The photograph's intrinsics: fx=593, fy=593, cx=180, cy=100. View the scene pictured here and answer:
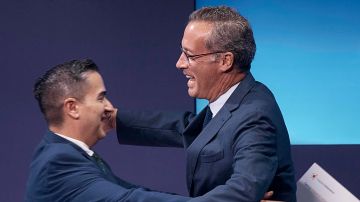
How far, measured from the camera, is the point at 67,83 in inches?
71.3

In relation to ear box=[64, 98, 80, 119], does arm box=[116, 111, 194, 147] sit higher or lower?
lower

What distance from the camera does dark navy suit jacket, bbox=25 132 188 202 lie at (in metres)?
1.64

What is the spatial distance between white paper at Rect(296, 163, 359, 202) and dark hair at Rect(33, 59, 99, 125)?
2.55 ft

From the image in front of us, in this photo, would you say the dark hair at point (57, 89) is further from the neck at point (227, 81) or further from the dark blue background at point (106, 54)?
the dark blue background at point (106, 54)

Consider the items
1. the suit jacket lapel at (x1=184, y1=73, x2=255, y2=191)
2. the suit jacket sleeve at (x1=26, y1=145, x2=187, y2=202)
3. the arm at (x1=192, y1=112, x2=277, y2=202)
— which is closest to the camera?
the arm at (x1=192, y1=112, x2=277, y2=202)

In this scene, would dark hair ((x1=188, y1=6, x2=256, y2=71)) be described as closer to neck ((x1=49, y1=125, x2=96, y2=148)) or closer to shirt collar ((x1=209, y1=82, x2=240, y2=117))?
shirt collar ((x1=209, y1=82, x2=240, y2=117))

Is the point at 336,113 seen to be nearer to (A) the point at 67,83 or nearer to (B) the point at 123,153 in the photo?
(B) the point at 123,153

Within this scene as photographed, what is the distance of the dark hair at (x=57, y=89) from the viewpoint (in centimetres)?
180

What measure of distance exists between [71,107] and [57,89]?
7 centimetres

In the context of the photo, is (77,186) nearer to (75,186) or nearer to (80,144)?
(75,186)

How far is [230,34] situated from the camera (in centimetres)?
177

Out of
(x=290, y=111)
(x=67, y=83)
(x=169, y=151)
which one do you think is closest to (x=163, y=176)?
(x=169, y=151)

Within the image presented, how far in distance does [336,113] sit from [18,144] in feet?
5.38

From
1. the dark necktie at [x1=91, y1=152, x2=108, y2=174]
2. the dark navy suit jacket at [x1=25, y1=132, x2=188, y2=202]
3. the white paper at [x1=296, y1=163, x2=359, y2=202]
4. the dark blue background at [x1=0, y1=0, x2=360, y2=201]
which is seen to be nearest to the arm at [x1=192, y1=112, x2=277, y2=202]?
the dark navy suit jacket at [x1=25, y1=132, x2=188, y2=202]
